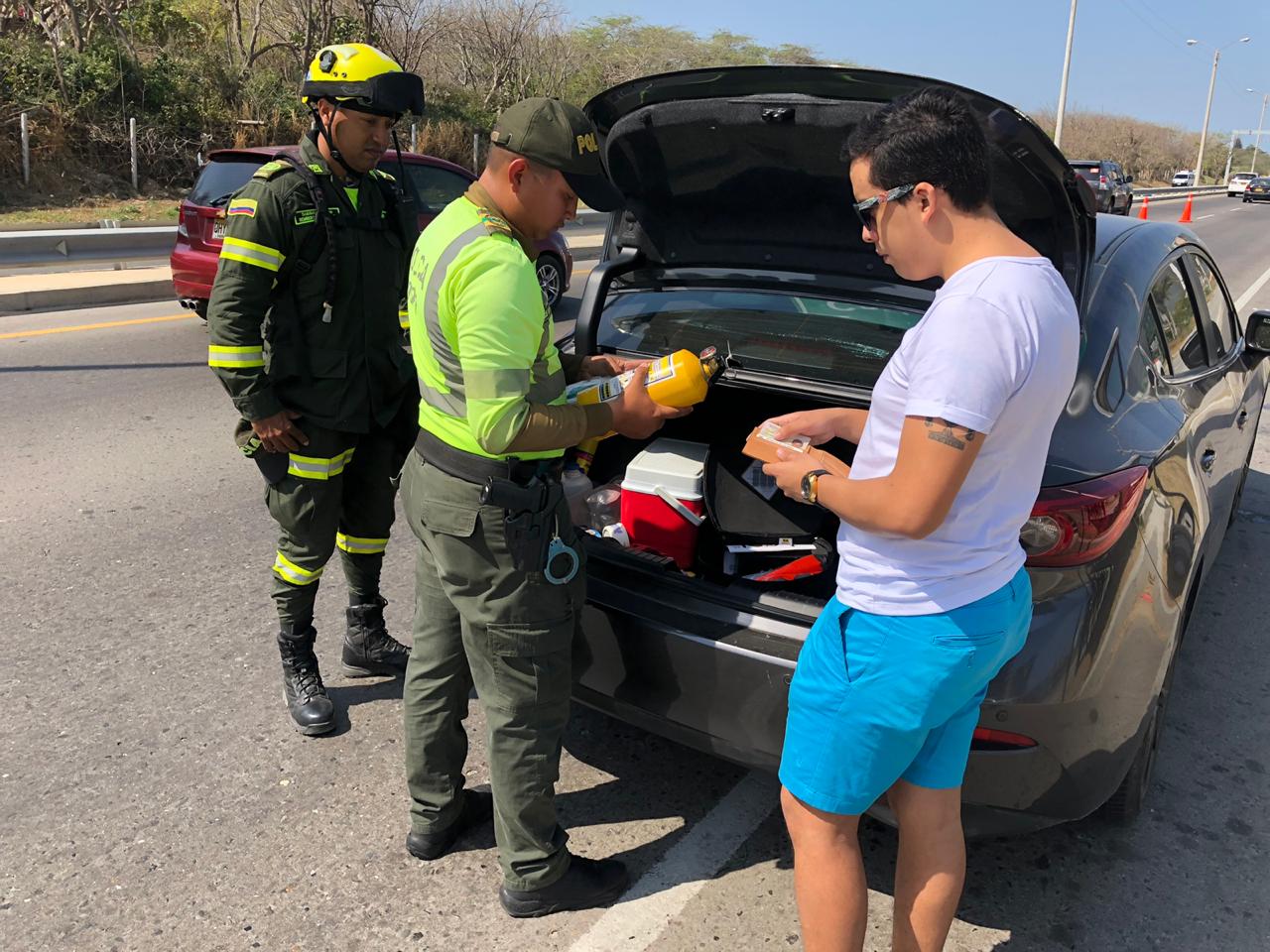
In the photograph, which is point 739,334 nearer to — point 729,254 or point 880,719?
point 729,254

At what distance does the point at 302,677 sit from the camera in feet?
10.2

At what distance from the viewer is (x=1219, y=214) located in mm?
35219

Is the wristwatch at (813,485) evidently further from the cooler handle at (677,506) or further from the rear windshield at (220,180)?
the rear windshield at (220,180)

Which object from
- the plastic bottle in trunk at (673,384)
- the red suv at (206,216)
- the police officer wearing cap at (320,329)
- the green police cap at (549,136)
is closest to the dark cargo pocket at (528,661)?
the plastic bottle in trunk at (673,384)

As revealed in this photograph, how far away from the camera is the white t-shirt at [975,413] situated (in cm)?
152

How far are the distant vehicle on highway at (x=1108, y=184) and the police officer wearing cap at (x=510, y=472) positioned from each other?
26.4 m

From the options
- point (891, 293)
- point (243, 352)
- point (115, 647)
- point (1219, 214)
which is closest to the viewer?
point (243, 352)

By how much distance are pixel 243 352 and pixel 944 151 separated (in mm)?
1981

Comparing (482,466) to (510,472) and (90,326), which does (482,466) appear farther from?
(90,326)

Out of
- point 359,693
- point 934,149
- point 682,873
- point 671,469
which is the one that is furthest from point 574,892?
point 934,149

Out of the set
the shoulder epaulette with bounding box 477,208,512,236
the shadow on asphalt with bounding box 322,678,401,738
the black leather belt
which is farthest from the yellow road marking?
the shoulder epaulette with bounding box 477,208,512,236

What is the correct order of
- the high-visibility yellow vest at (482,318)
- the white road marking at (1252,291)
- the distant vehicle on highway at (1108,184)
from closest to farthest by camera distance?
the high-visibility yellow vest at (482,318) → the white road marking at (1252,291) → the distant vehicle on highway at (1108,184)

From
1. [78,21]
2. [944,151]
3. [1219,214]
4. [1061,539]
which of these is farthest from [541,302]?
[1219,214]

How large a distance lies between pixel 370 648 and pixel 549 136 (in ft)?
6.52
